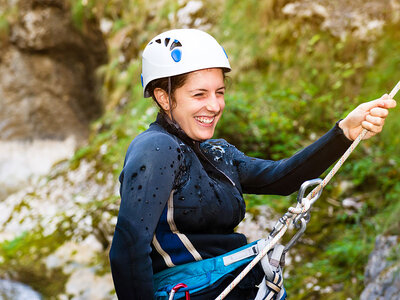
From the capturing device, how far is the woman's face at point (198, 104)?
1727mm

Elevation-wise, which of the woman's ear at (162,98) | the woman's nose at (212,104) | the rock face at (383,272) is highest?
the woman's ear at (162,98)

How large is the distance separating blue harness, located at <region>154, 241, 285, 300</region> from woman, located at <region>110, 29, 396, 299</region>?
27 mm

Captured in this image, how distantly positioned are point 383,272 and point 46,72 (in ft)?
31.0

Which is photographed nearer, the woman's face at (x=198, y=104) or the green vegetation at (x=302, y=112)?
the woman's face at (x=198, y=104)

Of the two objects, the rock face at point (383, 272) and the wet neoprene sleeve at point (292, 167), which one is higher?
the wet neoprene sleeve at point (292, 167)

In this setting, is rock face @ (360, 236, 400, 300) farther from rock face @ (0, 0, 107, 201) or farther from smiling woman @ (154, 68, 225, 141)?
rock face @ (0, 0, 107, 201)

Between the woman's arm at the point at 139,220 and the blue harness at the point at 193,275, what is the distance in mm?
127

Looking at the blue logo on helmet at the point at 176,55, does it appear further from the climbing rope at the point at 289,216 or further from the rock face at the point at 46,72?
the rock face at the point at 46,72

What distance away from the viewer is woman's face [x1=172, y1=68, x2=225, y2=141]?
1727 mm

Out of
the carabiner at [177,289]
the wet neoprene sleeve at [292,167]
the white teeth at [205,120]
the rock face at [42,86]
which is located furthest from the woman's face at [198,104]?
the rock face at [42,86]

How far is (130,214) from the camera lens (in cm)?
142

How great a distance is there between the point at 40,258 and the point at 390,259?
12.9 ft

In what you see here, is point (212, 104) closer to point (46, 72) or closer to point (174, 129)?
point (174, 129)

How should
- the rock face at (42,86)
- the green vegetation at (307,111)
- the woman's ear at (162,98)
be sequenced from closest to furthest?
the woman's ear at (162,98)
the green vegetation at (307,111)
the rock face at (42,86)
